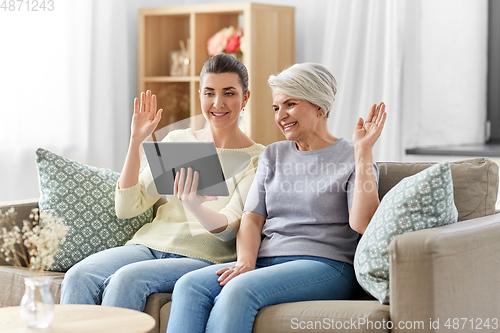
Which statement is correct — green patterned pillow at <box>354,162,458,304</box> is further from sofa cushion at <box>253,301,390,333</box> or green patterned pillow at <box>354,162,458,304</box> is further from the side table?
the side table

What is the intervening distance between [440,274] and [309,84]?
0.70m

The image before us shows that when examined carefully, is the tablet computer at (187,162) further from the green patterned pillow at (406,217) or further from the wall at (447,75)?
the wall at (447,75)

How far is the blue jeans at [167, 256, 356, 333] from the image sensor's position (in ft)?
5.07

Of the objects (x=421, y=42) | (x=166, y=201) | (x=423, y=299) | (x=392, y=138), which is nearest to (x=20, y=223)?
(x=166, y=201)

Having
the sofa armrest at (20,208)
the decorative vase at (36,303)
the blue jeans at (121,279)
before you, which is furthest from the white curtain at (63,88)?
the decorative vase at (36,303)

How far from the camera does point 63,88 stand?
3104 millimetres

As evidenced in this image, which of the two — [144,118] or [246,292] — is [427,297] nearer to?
[246,292]

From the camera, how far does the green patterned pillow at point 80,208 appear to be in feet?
6.74

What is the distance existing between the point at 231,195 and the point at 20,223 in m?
0.75

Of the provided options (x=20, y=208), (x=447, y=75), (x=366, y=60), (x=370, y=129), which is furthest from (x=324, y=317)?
(x=447, y=75)

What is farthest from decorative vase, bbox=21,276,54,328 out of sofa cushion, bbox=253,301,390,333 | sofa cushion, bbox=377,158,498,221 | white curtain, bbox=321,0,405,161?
white curtain, bbox=321,0,405,161

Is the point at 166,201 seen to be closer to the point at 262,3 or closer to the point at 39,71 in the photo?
the point at 39,71

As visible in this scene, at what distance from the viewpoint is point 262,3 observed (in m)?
3.38

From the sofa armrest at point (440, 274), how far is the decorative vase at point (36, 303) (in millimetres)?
780
